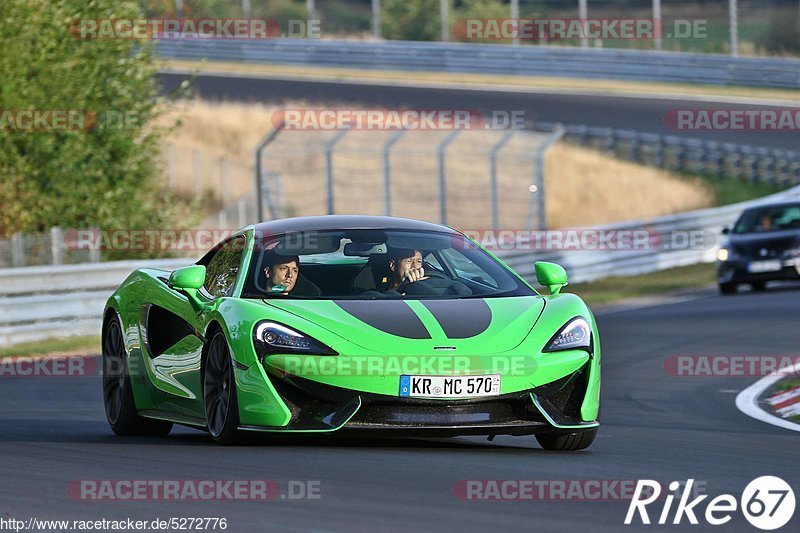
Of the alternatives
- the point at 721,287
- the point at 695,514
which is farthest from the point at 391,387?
the point at 721,287

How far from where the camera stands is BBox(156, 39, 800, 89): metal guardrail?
141 feet

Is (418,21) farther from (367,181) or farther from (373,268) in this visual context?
(373,268)

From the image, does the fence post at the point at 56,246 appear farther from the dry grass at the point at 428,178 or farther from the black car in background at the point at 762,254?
the dry grass at the point at 428,178

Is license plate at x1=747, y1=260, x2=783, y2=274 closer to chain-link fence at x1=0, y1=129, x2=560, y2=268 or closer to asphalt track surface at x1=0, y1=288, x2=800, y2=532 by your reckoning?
chain-link fence at x1=0, y1=129, x2=560, y2=268

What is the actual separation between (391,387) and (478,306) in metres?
0.92

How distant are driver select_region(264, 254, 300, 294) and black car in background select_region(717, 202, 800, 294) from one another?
50.8 feet

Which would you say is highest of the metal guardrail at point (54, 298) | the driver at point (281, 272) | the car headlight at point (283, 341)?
the driver at point (281, 272)

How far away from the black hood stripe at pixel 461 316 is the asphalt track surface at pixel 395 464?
2.05ft

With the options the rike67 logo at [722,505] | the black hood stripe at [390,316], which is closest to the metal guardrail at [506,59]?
the black hood stripe at [390,316]

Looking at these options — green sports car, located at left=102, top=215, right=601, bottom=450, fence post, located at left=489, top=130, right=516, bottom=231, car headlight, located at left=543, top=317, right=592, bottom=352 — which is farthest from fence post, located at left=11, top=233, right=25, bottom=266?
car headlight, located at left=543, top=317, right=592, bottom=352

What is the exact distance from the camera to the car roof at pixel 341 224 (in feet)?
31.6

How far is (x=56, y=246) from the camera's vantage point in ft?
65.2

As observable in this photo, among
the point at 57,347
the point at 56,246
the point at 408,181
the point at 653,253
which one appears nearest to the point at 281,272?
the point at 57,347

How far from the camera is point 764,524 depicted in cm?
628
